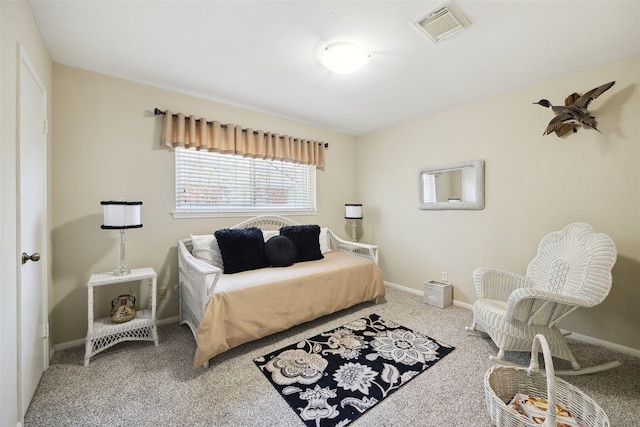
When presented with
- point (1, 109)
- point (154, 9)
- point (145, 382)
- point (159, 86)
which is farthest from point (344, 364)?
point (159, 86)

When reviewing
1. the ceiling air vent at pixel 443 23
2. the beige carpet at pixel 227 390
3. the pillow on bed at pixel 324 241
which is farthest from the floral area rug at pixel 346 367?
the ceiling air vent at pixel 443 23

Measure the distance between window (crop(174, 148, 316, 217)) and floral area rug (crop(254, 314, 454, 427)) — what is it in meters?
1.75

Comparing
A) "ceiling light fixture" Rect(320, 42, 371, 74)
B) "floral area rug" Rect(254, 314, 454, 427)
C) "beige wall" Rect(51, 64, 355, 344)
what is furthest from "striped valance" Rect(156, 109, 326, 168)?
"floral area rug" Rect(254, 314, 454, 427)

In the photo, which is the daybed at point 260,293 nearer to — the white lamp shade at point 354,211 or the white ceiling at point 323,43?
the white lamp shade at point 354,211

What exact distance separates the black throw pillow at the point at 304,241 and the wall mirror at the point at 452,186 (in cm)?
148

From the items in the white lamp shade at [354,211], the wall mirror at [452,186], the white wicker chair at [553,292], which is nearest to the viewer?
the white wicker chair at [553,292]

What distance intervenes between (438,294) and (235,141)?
298 cm

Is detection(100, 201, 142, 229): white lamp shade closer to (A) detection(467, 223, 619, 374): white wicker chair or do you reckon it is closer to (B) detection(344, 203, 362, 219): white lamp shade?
(B) detection(344, 203, 362, 219): white lamp shade

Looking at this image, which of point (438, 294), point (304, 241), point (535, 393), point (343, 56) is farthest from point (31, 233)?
point (438, 294)

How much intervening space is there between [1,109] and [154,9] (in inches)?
38.6

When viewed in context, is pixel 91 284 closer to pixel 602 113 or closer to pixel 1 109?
pixel 1 109

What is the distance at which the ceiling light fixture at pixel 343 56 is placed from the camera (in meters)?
1.86

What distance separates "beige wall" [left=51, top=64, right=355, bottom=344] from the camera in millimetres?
2135

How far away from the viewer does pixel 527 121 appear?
2.53 m
